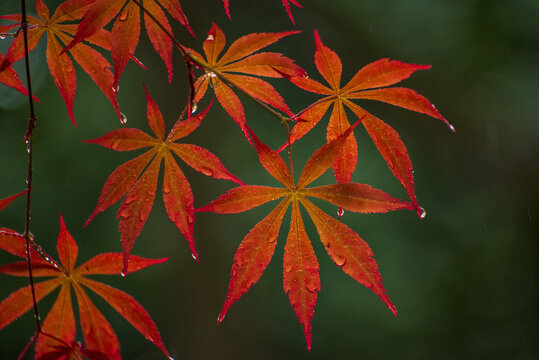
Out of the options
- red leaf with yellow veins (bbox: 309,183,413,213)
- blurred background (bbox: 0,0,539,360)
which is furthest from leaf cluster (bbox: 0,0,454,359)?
blurred background (bbox: 0,0,539,360)

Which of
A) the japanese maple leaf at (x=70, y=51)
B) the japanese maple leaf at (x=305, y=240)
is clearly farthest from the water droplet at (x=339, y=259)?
the japanese maple leaf at (x=70, y=51)

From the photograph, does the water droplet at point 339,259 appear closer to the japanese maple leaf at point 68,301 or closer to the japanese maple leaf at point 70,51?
the japanese maple leaf at point 68,301

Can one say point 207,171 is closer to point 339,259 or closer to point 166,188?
point 166,188

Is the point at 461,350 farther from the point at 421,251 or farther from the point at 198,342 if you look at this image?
the point at 198,342

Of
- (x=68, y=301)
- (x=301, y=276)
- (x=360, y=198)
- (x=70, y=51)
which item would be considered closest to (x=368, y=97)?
(x=360, y=198)

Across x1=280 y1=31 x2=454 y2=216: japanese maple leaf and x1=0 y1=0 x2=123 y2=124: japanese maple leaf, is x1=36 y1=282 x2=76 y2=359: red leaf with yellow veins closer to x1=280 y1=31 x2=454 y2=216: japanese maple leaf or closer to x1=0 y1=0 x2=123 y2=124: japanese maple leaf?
x1=0 y1=0 x2=123 y2=124: japanese maple leaf
